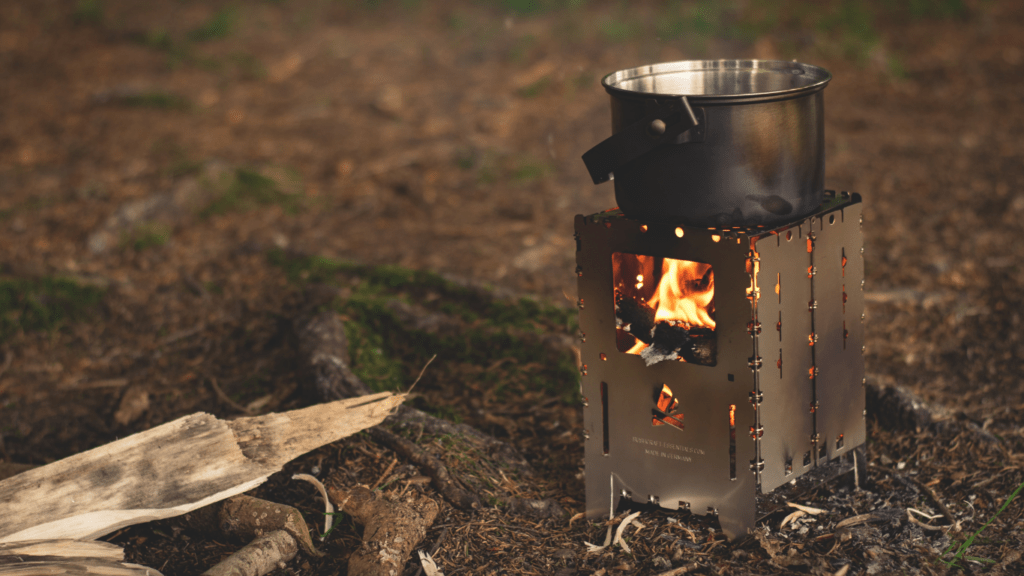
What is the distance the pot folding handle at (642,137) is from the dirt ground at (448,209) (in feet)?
4.39

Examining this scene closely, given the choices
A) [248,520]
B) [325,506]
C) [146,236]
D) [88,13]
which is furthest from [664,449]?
[88,13]

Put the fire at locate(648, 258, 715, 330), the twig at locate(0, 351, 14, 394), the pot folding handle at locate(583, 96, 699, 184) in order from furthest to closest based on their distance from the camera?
the twig at locate(0, 351, 14, 394) < the fire at locate(648, 258, 715, 330) < the pot folding handle at locate(583, 96, 699, 184)

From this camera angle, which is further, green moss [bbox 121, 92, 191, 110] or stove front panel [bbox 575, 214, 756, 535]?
green moss [bbox 121, 92, 191, 110]

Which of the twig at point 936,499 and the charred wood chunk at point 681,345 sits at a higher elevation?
the charred wood chunk at point 681,345

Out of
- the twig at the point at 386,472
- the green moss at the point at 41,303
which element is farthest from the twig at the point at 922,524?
the green moss at the point at 41,303

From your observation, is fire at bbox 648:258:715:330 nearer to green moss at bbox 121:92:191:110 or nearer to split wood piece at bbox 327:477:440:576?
split wood piece at bbox 327:477:440:576

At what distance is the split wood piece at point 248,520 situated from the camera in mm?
2971

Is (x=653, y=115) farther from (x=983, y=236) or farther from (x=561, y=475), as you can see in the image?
(x=983, y=236)

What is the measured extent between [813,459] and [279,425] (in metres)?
1.97

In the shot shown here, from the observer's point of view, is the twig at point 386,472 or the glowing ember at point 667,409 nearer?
the glowing ember at point 667,409

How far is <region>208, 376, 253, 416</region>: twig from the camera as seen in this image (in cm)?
397

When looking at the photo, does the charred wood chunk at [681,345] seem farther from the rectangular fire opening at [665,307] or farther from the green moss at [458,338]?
the green moss at [458,338]

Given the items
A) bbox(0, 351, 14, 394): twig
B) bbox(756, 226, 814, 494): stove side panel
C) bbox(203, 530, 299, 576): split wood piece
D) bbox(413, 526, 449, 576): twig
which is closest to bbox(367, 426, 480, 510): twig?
bbox(413, 526, 449, 576): twig

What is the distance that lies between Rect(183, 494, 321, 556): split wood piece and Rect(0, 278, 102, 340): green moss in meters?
2.52
